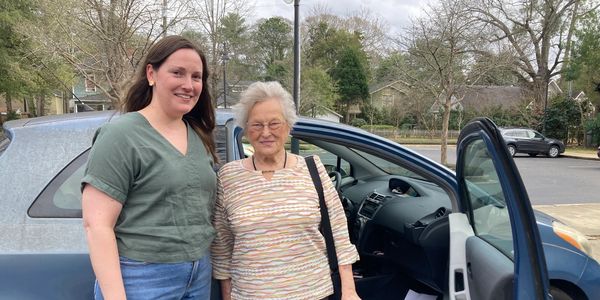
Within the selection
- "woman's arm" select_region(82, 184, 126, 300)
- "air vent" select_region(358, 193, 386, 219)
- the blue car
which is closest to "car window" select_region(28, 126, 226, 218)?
the blue car

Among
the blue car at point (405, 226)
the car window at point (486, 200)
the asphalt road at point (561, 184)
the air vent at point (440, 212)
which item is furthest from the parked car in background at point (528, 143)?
the car window at point (486, 200)

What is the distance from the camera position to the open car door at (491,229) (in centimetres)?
162

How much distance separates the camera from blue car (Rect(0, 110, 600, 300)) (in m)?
1.64

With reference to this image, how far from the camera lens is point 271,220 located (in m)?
1.61

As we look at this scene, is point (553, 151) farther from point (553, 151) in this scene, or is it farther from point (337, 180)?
point (337, 180)

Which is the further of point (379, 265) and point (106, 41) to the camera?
point (106, 41)

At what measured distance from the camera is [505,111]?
35.0 metres

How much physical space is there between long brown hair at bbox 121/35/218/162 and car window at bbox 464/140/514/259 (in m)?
1.19

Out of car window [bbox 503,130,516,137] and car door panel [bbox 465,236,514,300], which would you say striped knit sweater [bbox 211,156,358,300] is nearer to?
car door panel [bbox 465,236,514,300]

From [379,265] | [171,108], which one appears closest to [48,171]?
[171,108]

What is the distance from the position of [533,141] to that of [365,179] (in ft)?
70.5

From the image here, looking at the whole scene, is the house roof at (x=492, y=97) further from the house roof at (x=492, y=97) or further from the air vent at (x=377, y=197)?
the air vent at (x=377, y=197)

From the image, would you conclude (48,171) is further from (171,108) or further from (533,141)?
(533,141)

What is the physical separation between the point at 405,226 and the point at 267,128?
1.47 m
